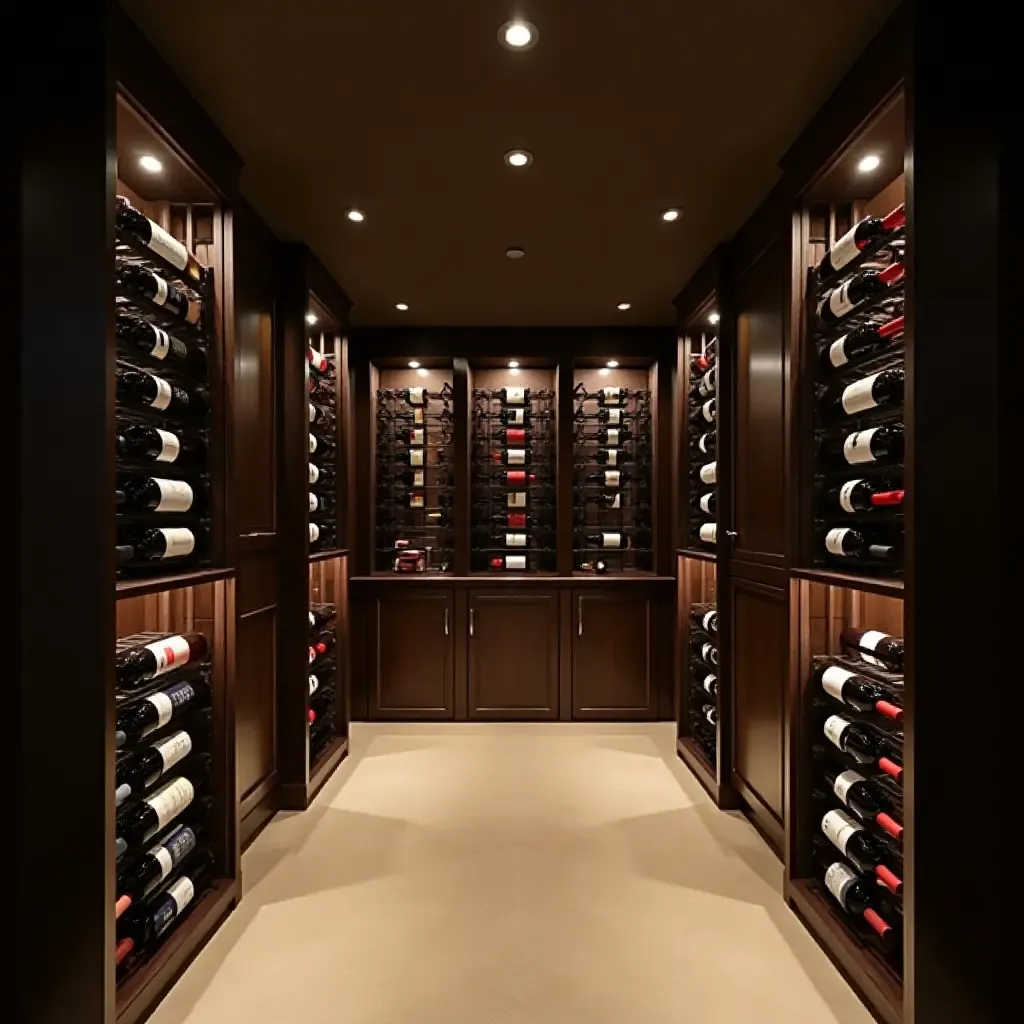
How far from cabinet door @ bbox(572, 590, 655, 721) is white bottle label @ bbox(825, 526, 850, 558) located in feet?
9.14

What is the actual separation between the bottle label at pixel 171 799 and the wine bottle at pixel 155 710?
0.20 metres

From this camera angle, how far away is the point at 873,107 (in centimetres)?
212

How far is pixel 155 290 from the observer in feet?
7.59

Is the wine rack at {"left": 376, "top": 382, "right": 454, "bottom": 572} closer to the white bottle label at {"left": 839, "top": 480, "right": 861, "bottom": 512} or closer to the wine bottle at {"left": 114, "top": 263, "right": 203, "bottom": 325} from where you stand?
the wine bottle at {"left": 114, "top": 263, "right": 203, "bottom": 325}

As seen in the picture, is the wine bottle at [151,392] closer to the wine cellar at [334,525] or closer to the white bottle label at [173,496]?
the wine cellar at [334,525]

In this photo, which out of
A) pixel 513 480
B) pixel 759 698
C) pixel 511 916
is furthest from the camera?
pixel 513 480

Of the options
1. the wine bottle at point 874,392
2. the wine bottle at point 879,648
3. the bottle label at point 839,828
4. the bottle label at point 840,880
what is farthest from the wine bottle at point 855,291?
the bottle label at point 840,880

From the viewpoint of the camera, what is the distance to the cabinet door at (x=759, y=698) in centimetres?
309

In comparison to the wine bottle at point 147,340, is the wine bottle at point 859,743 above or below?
below

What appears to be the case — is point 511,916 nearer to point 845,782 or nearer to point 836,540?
point 845,782

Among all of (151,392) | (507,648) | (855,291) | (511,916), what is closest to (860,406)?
(855,291)

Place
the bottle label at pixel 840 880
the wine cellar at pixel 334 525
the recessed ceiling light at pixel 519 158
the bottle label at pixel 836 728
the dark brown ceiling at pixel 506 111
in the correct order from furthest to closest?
the recessed ceiling light at pixel 519 158, the bottle label at pixel 836 728, the bottle label at pixel 840 880, the dark brown ceiling at pixel 506 111, the wine cellar at pixel 334 525

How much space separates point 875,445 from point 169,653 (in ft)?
7.45

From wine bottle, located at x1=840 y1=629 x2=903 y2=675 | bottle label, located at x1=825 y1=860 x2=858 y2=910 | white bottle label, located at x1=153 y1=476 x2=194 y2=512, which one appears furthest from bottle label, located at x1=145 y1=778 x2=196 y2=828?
wine bottle, located at x1=840 y1=629 x2=903 y2=675
